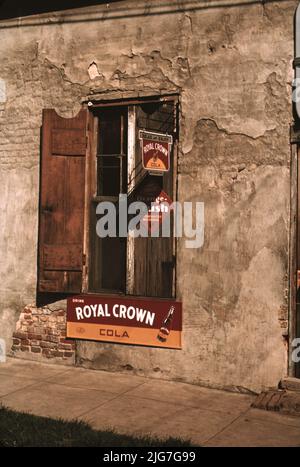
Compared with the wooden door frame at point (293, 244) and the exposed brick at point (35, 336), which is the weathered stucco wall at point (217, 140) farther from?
the exposed brick at point (35, 336)

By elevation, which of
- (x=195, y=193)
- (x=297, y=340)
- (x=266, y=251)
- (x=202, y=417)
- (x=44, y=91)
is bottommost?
(x=202, y=417)

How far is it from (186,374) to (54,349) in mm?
1800

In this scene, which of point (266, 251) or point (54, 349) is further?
point (54, 349)

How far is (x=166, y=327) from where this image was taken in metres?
6.86

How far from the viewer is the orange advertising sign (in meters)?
6.84

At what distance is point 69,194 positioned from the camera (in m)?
7.31

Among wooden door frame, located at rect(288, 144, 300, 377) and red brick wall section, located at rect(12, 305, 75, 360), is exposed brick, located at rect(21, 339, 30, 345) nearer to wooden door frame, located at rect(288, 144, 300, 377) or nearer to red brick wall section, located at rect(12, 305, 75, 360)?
red brick wall section, located at rect(12, 305, 75, 360)

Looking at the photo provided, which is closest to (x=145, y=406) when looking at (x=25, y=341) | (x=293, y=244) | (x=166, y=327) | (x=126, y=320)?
(x=166, y=327)

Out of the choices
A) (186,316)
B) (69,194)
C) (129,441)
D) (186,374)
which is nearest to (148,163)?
(69,194)

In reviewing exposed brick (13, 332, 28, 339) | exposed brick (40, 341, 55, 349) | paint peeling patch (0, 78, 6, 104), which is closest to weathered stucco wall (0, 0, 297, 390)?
exposed brick (40, 341, 55, 349)

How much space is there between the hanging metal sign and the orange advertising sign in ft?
5.14

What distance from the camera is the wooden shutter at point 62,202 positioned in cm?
725

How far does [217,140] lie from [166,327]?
222 cm
